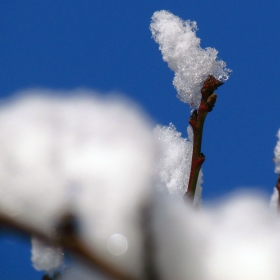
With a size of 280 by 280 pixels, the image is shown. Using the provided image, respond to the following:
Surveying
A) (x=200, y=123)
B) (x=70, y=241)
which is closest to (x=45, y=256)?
(x=70, y=241)

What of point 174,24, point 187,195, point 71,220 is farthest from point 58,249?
point 174,24

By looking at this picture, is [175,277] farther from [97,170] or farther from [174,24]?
[174,24]

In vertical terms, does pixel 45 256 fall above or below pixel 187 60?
below

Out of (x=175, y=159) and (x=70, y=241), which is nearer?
(x=70, y=241)

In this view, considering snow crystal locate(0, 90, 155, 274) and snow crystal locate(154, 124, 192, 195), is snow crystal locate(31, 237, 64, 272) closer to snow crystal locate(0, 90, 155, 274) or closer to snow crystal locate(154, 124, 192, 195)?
snow crystal locate(0, 90, 155, 274)

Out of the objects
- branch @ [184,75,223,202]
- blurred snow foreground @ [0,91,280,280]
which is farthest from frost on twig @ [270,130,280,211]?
blurred snow foreground @ [0,91,280,280]

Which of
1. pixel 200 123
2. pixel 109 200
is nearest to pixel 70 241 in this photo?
pixel 109 200

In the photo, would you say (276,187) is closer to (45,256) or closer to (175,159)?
(175,159)
